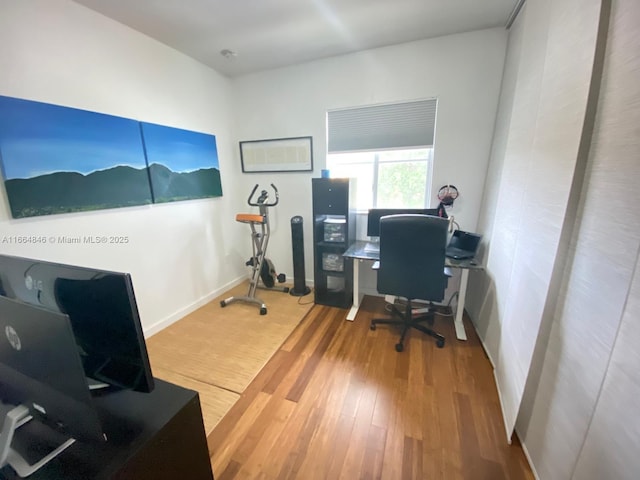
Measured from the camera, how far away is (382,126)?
277cm

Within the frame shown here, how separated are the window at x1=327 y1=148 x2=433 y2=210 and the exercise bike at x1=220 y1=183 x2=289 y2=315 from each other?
95 cm

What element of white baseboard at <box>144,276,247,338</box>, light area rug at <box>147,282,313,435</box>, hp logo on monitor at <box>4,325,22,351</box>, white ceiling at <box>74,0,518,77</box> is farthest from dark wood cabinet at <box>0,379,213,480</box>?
white ceiling at <box>74,0,518,77</box>

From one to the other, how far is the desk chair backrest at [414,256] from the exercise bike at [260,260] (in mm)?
1463

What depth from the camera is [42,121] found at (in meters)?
1.67

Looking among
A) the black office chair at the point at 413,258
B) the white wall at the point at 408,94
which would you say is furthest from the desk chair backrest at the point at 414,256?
the white wall at the point at 408,94

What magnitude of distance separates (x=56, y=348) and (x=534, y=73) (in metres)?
2.59

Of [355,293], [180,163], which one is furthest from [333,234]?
[180,163]

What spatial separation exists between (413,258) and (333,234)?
1112 mm

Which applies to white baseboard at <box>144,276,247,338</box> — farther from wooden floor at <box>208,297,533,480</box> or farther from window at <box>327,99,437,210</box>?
window at <box>327,99,437,210</box>

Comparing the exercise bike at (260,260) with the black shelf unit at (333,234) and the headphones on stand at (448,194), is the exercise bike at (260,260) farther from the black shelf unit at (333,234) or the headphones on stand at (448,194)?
the headphones on stand at (448,194)

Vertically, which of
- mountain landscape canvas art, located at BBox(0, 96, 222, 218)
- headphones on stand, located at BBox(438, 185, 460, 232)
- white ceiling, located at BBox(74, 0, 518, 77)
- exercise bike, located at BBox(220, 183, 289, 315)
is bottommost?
exercise bike, located at BBox(220, 183, 289, 315)

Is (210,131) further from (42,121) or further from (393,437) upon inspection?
(393,437)

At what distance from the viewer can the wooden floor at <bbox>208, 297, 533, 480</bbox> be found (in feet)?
4.30

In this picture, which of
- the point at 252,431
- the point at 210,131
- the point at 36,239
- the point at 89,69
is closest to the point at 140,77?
the point at 89,69
